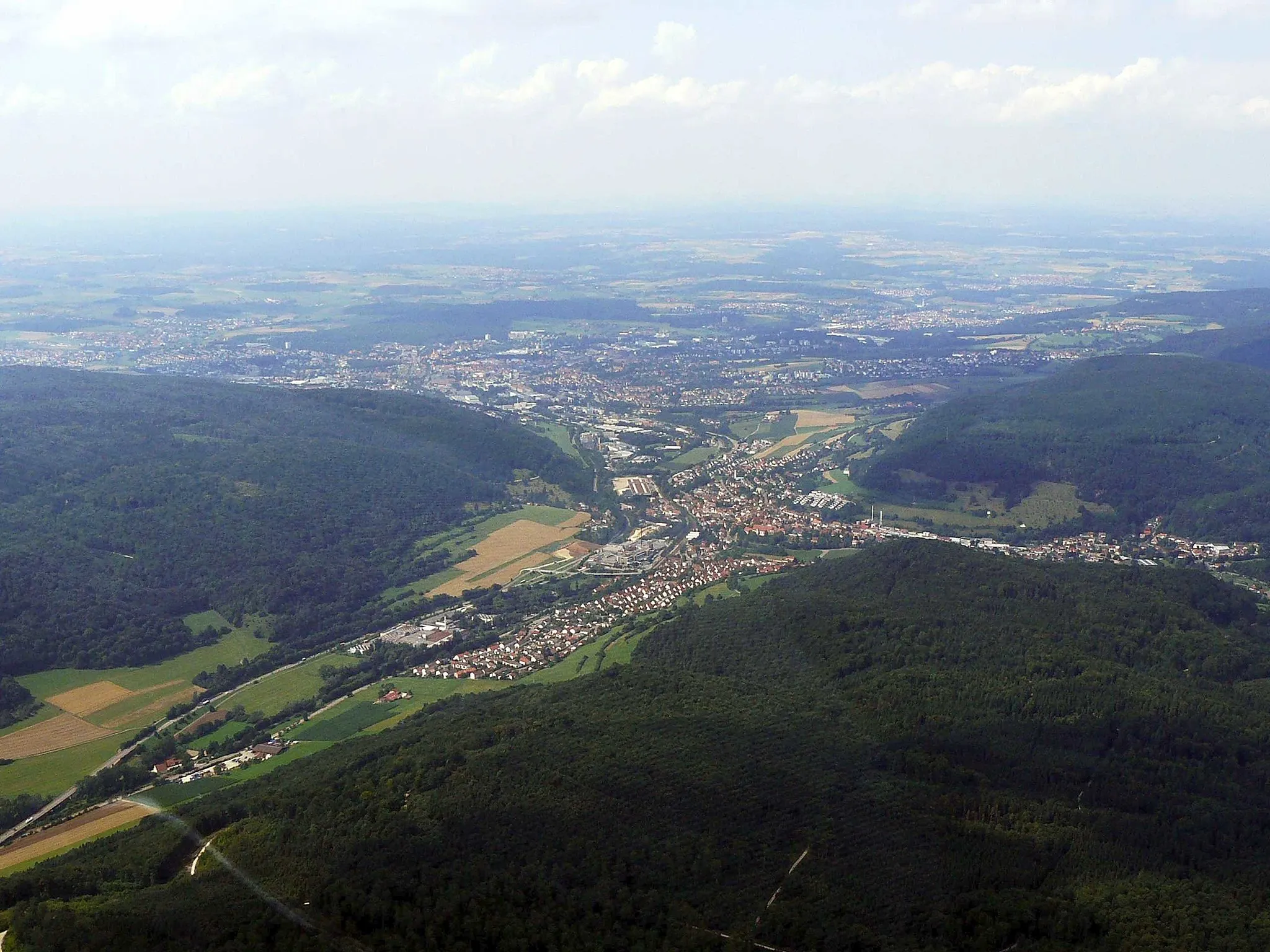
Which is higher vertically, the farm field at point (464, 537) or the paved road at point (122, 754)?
the farm field at point (464, 537)

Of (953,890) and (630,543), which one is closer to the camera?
(953,890)

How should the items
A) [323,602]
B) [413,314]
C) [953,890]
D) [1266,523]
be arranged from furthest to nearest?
[413,314] < [1266,523] < [323,602] < [953,890]

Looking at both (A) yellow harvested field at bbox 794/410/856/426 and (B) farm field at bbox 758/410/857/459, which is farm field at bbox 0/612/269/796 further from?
(A) yellow harvested field at bbox 794/410/856/426

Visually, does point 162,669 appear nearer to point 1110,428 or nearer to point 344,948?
point 344,948

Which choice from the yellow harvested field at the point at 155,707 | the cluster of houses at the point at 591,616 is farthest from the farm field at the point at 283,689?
the cluster of houses at the point at 591,616

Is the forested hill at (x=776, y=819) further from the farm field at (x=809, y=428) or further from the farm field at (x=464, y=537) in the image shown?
the farm field at (x=809, y=428)

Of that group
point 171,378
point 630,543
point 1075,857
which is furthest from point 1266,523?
point 171,378

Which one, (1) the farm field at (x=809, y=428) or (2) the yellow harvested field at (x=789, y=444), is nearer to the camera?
(2) the yellow harvested field at (x=789, y=444)
